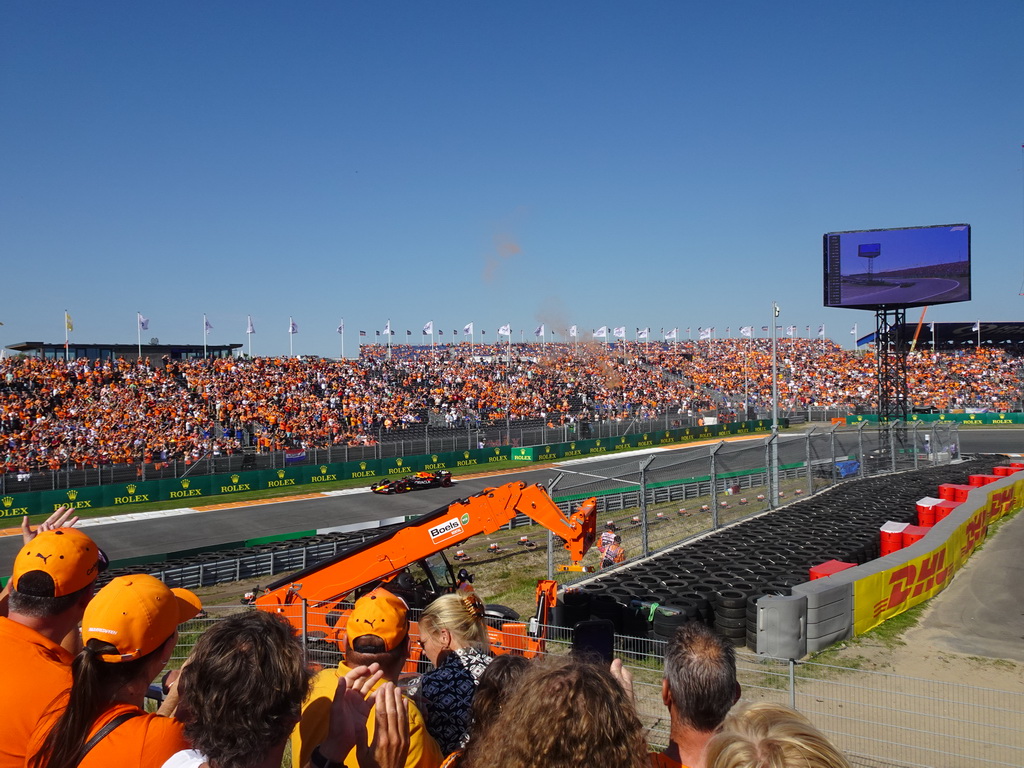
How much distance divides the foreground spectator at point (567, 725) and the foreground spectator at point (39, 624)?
1.93 m

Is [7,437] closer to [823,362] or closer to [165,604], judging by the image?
[165,604]

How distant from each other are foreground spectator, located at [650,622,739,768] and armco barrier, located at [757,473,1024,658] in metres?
7.95

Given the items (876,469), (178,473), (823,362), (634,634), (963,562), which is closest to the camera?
(634,634)

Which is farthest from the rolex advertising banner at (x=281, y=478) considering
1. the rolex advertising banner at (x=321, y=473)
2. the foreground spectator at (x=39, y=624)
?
the foreground spectator at (x=39, y=624)

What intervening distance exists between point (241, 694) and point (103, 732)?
51cm

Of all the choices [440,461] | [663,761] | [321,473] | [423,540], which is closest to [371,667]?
[663,761]

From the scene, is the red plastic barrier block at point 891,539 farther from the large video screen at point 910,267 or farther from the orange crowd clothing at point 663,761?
the large video screen at point 910,267

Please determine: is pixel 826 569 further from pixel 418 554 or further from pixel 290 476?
pixel 290 476

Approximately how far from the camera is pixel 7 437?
1251 inches

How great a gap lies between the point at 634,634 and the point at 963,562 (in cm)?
1039

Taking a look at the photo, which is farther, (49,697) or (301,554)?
(301,554)

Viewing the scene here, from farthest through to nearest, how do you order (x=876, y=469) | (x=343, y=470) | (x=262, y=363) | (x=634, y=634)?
(x=262, y=363) → (x=343, y=470) → (x=876, y=469) → (x=634, y=634)

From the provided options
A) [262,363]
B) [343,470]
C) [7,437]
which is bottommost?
[343,470]

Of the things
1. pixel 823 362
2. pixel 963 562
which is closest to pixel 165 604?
pixel 963 562
